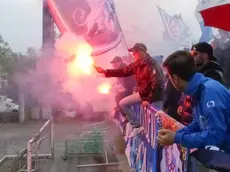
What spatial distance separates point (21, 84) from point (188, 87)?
61.1 ft

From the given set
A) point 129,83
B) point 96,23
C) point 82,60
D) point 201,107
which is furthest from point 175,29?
point 201,107

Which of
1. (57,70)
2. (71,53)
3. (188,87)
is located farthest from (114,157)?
(188,87)

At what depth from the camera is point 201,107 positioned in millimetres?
2832

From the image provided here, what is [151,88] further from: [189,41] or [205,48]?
[189,41]

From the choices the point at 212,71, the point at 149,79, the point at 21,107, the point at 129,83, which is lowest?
the point at 212,71

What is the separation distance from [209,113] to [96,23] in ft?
37.7

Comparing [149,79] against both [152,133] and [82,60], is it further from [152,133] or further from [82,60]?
[82,60]

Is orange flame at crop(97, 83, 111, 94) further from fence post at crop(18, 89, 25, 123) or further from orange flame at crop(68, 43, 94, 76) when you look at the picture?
fence post at crop(18, 89, 25, 123)

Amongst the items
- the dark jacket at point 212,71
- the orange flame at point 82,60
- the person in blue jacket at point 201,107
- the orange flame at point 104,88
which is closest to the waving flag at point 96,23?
the orange flame at point 104,88

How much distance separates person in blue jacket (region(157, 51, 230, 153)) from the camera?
2.71 metres

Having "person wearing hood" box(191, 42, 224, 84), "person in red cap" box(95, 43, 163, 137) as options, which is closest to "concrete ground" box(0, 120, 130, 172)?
"person in red cap" box(95, 43, 163, 137)

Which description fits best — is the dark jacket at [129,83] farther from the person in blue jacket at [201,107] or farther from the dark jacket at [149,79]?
the person in blue jacket at [201,107]

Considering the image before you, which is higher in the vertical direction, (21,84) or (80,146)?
(21,84)

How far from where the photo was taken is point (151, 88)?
6.61 m
